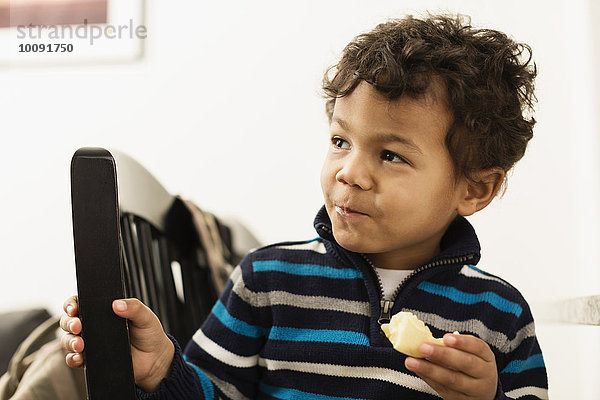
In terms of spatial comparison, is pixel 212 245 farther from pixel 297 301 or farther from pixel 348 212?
pixel 348 212

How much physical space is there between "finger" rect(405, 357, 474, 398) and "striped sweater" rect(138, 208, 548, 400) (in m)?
0.16

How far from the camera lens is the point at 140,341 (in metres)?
0.73

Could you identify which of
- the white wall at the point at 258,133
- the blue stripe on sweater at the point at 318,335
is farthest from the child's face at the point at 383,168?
the white wall at the point at 258,133

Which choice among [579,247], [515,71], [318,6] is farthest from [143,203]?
[579,247]

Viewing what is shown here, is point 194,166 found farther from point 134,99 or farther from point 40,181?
point 40,181

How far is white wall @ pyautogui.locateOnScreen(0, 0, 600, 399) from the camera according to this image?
1463mm

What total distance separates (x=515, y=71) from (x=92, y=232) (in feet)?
2.12

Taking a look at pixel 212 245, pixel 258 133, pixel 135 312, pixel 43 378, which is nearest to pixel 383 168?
pixel 135 312

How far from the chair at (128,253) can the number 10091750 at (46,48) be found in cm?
72

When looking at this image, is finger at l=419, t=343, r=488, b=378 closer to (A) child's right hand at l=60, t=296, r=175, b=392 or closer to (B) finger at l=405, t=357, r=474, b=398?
(B) finger at l=405, t=357, r=474, b=398

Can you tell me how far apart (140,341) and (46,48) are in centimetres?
140

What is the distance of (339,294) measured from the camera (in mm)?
928

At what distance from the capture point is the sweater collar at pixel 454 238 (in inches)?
36.1

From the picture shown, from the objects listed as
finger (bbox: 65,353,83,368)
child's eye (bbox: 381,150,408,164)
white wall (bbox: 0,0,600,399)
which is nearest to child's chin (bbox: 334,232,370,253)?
child's eye (bbox: 381,150,408,164)
